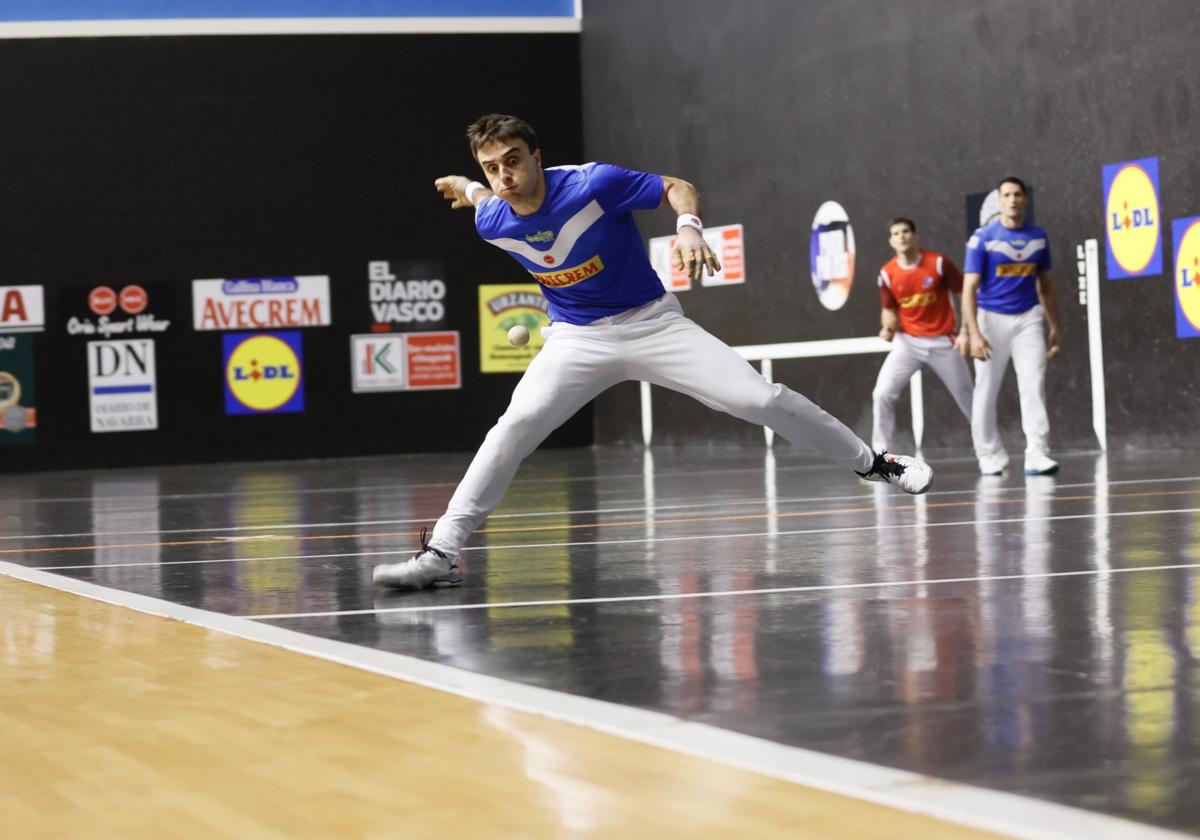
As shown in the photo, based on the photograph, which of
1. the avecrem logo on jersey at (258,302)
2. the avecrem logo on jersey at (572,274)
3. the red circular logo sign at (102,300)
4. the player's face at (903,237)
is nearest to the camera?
the avecrem logo on jersey at (572,274)

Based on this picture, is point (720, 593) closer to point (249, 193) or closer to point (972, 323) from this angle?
point (972, 323)

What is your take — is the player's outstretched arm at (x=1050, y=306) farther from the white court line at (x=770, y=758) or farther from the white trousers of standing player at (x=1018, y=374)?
the white court line at (x=770, y=758)

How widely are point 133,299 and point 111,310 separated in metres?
0.25

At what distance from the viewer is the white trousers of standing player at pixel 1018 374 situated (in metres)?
11.0

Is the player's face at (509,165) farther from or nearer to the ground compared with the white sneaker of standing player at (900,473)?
farther from the ground

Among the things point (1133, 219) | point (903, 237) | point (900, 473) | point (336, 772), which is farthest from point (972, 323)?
point (336, 772)

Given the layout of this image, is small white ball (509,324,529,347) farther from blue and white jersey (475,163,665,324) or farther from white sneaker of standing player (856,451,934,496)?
white sneaker of standing player (856,451,934,496)

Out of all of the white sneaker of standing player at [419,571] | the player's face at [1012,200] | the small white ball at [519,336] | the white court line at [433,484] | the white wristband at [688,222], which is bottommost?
the white court line at [433,484]

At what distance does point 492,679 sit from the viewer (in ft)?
13.0

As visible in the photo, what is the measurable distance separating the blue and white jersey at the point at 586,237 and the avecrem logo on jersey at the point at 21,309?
45.4 ft

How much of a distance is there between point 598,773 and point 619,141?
17195 mm

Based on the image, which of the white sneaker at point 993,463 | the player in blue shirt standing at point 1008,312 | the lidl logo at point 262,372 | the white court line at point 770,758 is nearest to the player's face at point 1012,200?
the player in blue shirt standing at point 1008,312

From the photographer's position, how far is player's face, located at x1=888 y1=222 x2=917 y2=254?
12.3m

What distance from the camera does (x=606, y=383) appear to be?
621 cm
